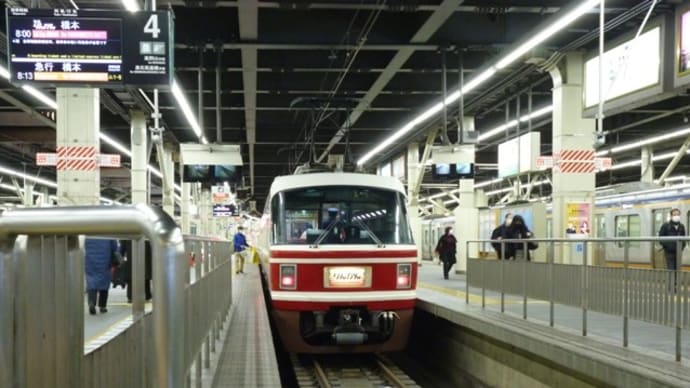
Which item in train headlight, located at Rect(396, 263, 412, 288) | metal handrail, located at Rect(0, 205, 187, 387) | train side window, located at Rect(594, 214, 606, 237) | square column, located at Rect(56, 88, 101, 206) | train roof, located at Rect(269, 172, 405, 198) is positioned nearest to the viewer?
metal handrail, located at Rect(0, 205, 187, 387)

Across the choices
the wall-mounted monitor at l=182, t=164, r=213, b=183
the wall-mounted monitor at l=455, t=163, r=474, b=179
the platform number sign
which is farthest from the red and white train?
the wall-mounted monitor at l=455, t=163, r=474, b=179

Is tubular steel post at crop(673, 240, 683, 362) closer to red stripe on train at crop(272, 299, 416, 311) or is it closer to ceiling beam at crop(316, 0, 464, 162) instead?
red stripe on train at crop(272, 299, 416, 311)

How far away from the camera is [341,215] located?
956 cm

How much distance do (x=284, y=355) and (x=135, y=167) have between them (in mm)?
8532

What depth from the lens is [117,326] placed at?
2.32 meters

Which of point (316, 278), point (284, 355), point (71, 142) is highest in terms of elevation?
point (71, 142)

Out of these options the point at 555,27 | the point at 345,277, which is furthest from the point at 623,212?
the point at 345,277

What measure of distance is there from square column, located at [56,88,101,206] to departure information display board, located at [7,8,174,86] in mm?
3215

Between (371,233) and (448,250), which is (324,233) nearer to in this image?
(371,233)

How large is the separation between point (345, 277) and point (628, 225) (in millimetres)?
11090

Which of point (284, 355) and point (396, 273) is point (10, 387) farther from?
point (284, 355)

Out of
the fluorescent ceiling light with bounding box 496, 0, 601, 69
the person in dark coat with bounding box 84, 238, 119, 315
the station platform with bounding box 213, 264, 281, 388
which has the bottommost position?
the station platform with bounding box 213, 264, 281, 388

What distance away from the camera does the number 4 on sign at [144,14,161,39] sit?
8.54 meters

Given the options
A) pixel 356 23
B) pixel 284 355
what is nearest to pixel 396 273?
pixel 284 355
